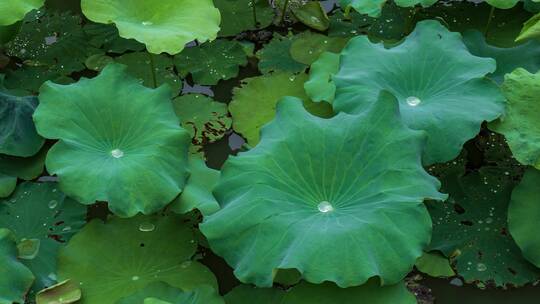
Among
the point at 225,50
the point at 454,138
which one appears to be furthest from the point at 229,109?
the point at 454,138

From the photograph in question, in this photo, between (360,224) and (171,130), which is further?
(171,130)

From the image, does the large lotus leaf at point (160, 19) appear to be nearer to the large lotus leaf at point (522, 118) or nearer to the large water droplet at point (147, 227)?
the large water droplet at point (147, 227)

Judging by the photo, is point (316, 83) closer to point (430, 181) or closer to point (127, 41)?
point (430, 181)

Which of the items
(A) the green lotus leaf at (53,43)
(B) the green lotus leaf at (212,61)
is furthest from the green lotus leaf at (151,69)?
(A) the green lotus leaf at (53,43)

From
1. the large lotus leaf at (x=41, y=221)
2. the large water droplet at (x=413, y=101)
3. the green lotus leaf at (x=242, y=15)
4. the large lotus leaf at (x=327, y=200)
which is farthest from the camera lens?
the green lotus leaf at (x=242, y=15)

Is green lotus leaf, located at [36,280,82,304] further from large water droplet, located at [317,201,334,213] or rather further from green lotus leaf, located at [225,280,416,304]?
large water droplet, located at [317,201,334,213]

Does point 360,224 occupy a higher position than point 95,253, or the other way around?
point 360,224
